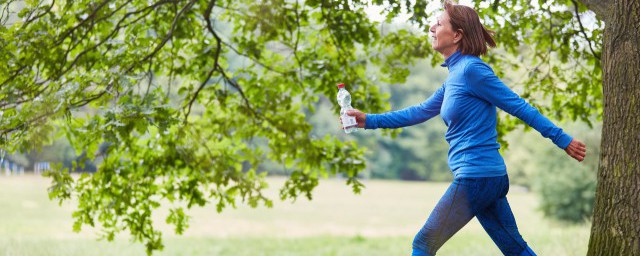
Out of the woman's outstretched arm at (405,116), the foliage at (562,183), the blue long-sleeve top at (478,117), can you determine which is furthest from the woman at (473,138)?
the foliage at (562,183)

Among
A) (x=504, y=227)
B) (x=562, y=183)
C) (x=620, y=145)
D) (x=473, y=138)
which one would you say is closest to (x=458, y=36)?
(x=473, y=138)

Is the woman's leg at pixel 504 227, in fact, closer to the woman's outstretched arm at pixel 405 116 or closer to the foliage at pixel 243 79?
the woman's outstretched arm at pixel 405 116

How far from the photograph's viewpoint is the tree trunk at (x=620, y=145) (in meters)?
4.36

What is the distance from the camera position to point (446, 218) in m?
3.65

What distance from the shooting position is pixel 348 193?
46.9 metres

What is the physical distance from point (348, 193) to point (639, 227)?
1683 inches

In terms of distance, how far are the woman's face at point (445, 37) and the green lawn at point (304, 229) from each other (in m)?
6.07

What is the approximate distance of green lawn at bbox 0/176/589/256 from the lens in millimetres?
17891

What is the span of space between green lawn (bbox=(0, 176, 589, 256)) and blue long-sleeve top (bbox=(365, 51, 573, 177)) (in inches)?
243

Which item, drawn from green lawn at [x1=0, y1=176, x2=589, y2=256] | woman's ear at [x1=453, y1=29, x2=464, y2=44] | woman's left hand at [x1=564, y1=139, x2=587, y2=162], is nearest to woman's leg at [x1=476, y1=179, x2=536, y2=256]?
woman's left hand at [x1=564, y1=139, x2=587, y2=162]

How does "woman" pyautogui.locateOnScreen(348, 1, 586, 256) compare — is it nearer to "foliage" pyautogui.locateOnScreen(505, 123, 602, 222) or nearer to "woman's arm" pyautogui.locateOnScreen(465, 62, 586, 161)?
"woman's arm" pyautogui.locateOnScreen(465, 62, 586, 161)

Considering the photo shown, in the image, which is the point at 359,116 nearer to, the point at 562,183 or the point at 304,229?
the point at 562,183

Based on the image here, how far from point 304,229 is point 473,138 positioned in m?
26.3

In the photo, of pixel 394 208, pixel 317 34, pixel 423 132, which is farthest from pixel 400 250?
pixel 423 132
